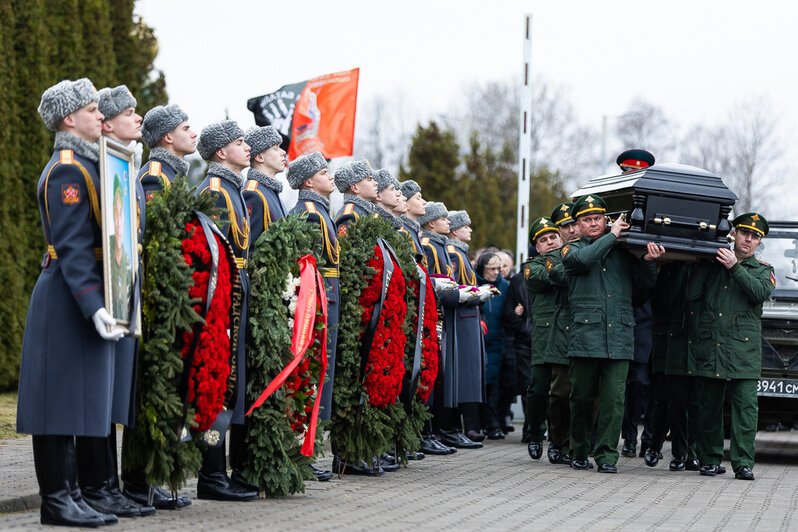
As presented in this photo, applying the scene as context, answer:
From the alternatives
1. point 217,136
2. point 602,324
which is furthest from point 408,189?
point 217,136

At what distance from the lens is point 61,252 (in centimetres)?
650

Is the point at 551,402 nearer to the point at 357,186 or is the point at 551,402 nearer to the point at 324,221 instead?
the point at 357,186

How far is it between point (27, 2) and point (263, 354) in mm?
10172

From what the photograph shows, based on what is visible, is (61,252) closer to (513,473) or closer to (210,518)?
Answer: (210,518)

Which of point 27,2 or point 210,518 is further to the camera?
point 27,2

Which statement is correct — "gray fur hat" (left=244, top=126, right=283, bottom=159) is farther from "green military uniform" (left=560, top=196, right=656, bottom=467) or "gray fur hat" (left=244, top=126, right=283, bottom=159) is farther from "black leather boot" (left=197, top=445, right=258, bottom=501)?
"green military uniform" (left=560, top=196, right=656, bottom=467)

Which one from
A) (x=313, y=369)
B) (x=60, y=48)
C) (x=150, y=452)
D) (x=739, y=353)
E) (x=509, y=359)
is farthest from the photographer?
(x=60, y=48)

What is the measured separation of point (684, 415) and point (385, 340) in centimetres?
329

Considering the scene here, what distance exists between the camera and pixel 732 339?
34.6ft

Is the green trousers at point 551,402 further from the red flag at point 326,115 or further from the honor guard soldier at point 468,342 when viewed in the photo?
the red flag at point 326,115

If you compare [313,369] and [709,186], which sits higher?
[709,186]

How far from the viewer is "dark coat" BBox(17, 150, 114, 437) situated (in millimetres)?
6477

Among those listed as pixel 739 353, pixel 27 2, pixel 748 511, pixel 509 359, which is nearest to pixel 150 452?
pixel 748 511

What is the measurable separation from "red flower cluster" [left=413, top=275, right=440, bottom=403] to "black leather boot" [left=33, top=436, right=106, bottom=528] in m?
4.18
